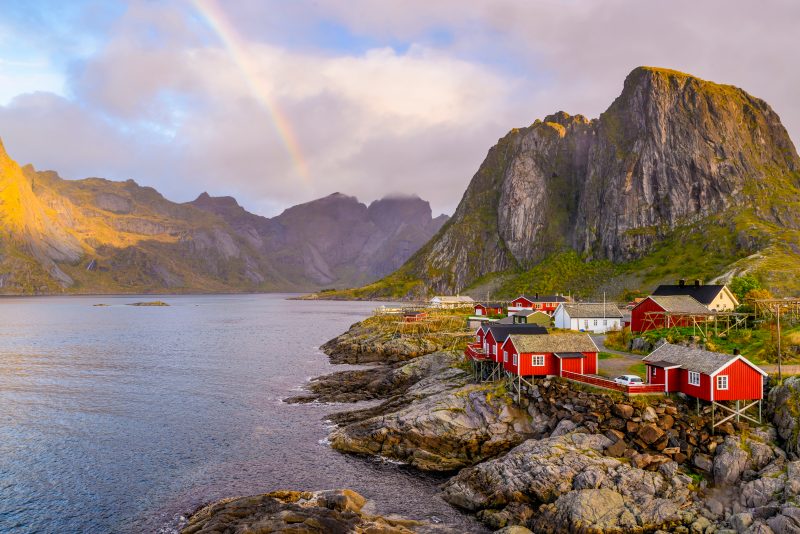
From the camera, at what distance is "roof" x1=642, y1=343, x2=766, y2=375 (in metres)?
39.6

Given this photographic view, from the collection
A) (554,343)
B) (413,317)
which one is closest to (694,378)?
(554,343)

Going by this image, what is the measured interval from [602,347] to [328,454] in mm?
43589

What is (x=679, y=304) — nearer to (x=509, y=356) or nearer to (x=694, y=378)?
(x=509, y=356)

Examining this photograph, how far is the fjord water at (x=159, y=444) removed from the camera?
36.4 metres

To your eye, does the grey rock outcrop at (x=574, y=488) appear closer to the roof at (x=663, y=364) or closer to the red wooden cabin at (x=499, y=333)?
the roof at (x=663, y=364)

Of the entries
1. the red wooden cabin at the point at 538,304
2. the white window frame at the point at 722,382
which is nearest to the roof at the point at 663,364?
the white window frame at the point at 722,382

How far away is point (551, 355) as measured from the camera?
51.2 metres

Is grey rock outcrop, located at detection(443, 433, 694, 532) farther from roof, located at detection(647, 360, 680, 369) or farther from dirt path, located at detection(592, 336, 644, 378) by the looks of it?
dirt path, located at detection(592, 336, 644, 378)

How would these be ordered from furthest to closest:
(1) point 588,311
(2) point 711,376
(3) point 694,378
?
(1) point 588,311 → (3) point 694,378 → (2) point 711,376

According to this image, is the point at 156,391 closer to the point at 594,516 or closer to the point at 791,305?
the point at 594,516

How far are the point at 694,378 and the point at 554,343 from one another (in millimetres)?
13311

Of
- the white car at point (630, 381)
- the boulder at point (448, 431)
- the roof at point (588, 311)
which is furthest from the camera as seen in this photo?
the roof at point (588, 311)

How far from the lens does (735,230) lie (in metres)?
191

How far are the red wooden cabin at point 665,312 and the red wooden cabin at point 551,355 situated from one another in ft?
85.2
